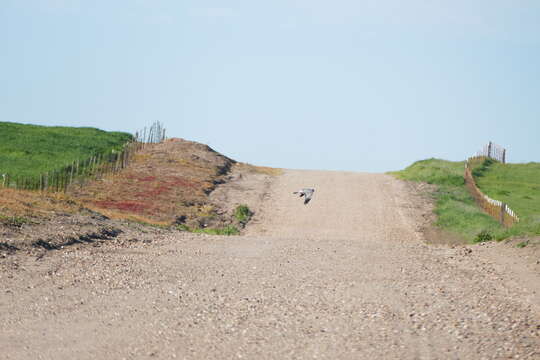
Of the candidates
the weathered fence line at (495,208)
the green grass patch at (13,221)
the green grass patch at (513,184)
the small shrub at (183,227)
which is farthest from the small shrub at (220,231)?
the green grass patch at (513,184)

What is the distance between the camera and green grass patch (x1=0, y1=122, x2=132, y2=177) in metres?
49.7

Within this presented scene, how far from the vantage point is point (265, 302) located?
15.0 m

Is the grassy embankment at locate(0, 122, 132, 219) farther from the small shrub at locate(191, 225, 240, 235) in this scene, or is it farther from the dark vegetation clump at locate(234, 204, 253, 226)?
the dark vegetation clump at locate(234, 204, 253, 226)

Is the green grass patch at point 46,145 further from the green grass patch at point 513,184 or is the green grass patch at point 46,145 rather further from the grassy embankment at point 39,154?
the green grass patch at point 513,184

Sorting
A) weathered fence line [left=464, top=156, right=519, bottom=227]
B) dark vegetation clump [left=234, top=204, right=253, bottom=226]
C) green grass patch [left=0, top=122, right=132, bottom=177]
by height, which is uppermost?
green grass patch [left=0, top=122, right=132, bottom=177]

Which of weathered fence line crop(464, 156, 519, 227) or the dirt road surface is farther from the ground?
weathered fence line crop(464, 156, 519, 227)

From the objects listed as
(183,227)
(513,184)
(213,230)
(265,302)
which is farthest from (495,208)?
(265,302)

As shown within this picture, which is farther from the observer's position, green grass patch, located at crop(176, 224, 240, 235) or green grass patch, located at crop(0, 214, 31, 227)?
green grass patch, located at crop(176, 224, 240, 235)

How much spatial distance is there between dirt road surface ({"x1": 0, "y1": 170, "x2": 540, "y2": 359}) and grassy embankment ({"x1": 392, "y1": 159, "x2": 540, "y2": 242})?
553 cm

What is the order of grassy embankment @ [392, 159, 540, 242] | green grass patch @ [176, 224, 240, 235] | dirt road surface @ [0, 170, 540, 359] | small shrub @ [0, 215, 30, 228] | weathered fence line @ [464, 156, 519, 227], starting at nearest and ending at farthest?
dirt road surface @ [0, 170, 540, 359]
small shrub @ [0, 215, 30, 228]
grassy embankment @ [392, 159, 540, 242]
green grass patch @ [176, 224, 240, 235]
weathered fence line @ [464, 156, 519, 227]

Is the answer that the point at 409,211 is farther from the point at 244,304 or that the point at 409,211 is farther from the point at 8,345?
the point at 8,345

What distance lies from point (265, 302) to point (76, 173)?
3101cm

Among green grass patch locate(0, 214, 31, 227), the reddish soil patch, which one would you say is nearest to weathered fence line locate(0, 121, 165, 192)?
the reddish soil patch

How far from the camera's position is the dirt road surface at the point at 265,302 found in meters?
11.6
